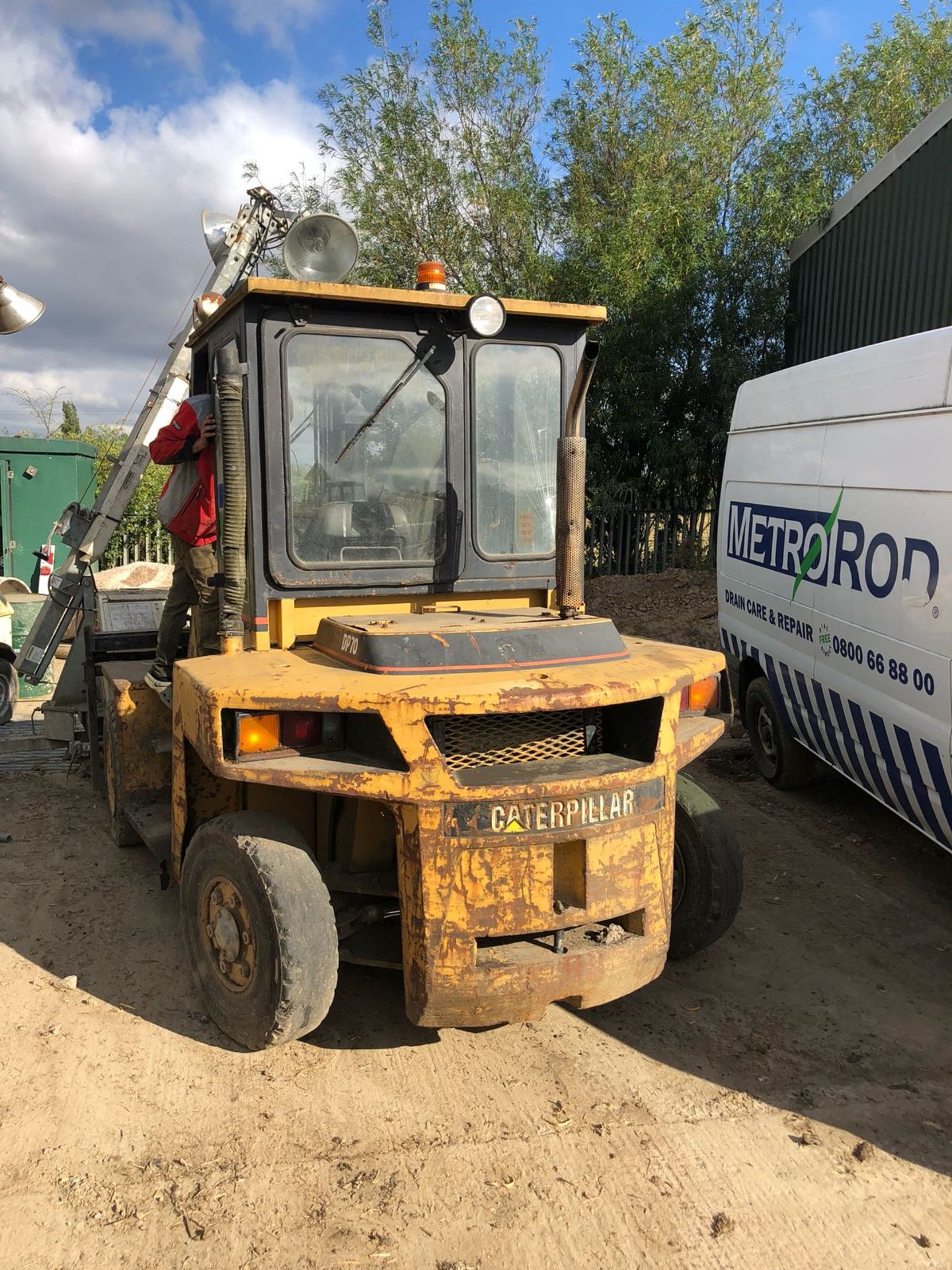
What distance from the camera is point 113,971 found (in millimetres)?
3992

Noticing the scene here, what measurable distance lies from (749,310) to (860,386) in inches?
408

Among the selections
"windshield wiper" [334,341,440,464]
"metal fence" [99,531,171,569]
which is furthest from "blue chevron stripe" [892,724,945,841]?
"metal fence" [99,531,171,569]

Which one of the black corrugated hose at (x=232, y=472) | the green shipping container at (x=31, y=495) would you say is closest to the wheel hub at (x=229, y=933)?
the black corrugated hose at (x=232, y=472)

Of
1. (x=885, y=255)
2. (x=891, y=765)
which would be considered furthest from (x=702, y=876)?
(x=885, y=255)

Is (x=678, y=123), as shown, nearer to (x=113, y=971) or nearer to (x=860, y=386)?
(x=860, y=386)

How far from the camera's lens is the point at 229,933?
10.9 ft

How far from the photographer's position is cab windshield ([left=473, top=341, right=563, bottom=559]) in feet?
Result: 13.2

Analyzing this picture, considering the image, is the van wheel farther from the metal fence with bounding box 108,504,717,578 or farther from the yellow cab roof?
the metal fence with bounding box 108,504,717,578

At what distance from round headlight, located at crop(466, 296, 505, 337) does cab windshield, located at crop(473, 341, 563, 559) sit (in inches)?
12.5

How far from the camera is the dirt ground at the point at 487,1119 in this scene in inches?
102

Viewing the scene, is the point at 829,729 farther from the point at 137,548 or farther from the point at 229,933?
the point at 137,548

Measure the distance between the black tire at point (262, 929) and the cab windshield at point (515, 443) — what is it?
1544 millimetres

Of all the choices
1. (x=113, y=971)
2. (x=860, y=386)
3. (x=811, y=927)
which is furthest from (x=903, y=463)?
(x=113, y=971)

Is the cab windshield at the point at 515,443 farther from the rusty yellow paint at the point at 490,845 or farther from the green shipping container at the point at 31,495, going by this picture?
the green shipping container at the point at 31,495
